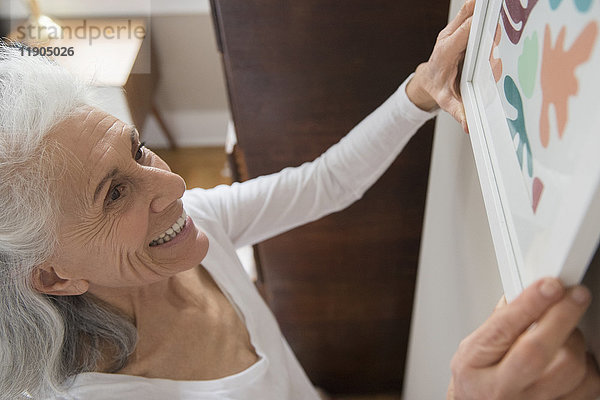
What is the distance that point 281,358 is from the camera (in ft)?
3.21

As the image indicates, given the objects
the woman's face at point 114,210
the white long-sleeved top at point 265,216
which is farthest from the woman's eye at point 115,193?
the white long-sleeved top at point 265,216

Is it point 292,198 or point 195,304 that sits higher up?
point 292,198

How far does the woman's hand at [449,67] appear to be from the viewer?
62cm

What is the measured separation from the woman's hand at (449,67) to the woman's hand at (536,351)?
275 mm

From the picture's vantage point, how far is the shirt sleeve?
2.81 ft

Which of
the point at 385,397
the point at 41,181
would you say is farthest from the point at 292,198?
the point at 385,397

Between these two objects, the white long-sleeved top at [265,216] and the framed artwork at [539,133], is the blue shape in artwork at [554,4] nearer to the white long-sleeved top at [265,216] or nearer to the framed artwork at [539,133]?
the framed artwork at [539,133]

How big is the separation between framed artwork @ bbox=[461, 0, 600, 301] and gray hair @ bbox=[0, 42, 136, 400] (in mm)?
501

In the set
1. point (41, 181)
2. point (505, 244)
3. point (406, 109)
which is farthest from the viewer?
point (406, 109)

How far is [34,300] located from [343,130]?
0.65m

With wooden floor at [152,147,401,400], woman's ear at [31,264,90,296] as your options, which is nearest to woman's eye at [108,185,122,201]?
woman's ear at [31,264,90,296]

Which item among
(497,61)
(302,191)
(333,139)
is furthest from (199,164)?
(497,61)

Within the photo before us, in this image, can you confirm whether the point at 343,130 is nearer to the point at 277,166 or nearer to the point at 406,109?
the point at 277,166

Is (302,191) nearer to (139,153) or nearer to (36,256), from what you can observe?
(139,153)
